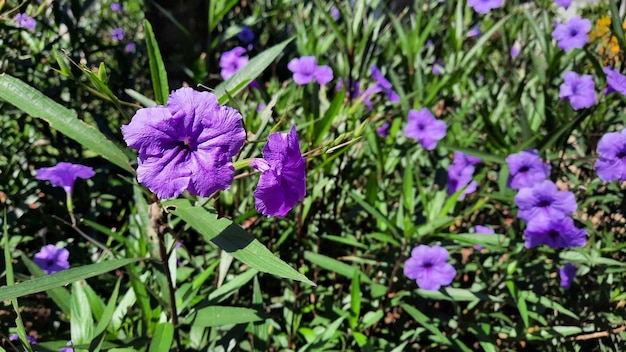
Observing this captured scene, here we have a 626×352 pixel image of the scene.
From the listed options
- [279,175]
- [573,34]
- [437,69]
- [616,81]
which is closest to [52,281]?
[279,175]

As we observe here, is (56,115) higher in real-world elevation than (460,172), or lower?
lower

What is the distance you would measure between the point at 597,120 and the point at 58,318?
205 cm

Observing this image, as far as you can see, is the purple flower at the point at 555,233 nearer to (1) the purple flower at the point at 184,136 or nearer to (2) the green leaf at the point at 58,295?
(1) the purple flower at the point at 184,136

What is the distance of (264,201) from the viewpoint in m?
0.80

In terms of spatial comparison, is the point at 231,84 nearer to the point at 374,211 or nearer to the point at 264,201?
the point at 264,201

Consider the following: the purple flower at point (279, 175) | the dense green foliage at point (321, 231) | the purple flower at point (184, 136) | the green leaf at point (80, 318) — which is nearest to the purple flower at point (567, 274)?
the dense green foliage at point (321, 231)

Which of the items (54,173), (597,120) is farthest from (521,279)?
(54,173)

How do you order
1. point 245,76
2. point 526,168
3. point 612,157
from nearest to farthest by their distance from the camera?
1. point 245,76
2. point 612,157
3. point 526,168

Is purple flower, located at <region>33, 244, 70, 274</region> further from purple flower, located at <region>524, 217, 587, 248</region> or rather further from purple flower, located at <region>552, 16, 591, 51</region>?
purple flower, located at <region>552, 16, 591, 51</region>

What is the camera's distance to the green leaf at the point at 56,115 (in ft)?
3.19

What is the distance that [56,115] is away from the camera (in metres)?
1.03

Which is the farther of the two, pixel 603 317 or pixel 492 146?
pixel 492 146

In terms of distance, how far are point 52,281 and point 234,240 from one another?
1.03 ft

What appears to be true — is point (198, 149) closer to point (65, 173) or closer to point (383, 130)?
point (65, 173)
